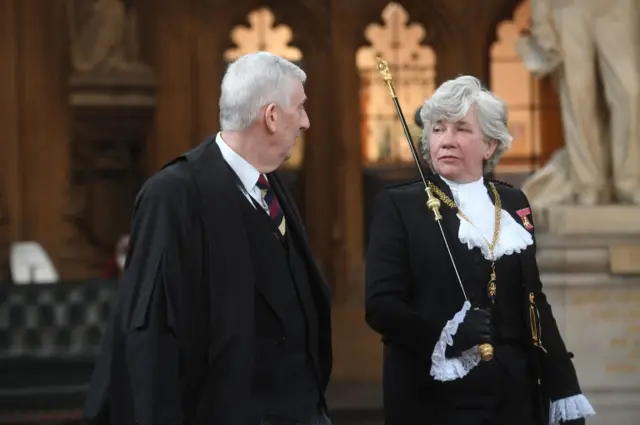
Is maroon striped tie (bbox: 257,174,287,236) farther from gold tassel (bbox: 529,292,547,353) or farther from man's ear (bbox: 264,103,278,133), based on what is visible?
gold tassel (bbox: 529,292,547,353)

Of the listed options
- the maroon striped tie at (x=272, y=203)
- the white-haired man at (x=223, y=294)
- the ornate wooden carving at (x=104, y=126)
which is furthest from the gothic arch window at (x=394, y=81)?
the white-haired man at (x=223, y=294)

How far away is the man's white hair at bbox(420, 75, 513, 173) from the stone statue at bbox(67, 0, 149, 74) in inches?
271

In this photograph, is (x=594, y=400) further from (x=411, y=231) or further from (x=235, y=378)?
(x=235, y=378)

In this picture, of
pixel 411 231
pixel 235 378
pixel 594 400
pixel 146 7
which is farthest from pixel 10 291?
pixel 146 7

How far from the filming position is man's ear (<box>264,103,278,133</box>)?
2920 millimetres

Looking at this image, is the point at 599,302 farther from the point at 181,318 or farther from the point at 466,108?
the point at 181,318

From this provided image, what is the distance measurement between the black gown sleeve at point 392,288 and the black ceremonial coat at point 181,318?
1.91ft

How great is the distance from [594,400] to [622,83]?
169cm

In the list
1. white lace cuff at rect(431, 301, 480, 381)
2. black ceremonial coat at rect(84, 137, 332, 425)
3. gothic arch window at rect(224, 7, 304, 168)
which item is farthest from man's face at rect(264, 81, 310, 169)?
gothic arch window at rect(224, 7, 304, 168)

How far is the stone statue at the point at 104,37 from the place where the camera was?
1005cm

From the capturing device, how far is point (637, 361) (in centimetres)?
684

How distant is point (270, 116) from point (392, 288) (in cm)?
65

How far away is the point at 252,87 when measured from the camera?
290cm

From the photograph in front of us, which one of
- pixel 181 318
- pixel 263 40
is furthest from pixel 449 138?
pixel 263 40
